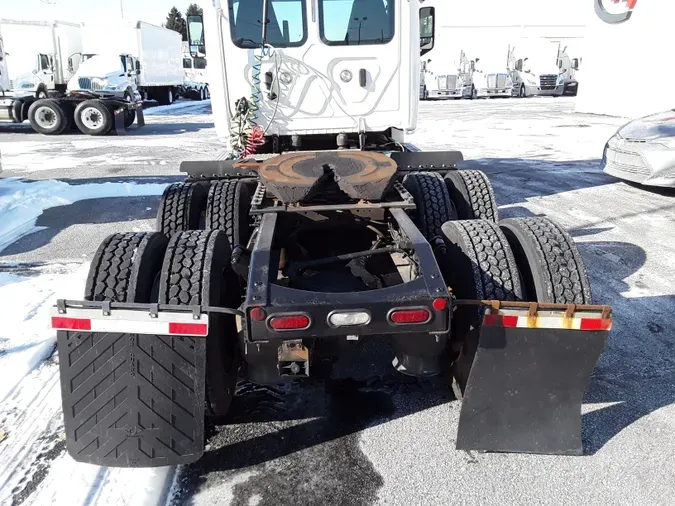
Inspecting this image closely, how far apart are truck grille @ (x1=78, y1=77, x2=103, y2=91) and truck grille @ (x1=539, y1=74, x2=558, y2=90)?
25.0 metres

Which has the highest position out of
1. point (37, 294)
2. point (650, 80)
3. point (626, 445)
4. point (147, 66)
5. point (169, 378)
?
point (147, 66)

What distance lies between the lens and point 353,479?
8.52ft

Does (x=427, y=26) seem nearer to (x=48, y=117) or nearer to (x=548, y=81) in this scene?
(x=48, y=117)

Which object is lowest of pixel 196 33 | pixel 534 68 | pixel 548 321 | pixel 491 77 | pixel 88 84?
pixel 548 321

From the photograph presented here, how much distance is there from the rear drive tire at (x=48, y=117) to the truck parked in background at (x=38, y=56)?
40.3 inches

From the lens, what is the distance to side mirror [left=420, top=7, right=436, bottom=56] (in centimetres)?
589

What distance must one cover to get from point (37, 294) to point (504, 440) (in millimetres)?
4002

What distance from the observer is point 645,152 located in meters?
8.02

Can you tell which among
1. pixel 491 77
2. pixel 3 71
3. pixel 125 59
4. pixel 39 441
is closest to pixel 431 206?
pixel 39 441

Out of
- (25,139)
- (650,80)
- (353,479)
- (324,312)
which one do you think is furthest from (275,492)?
(650,80)

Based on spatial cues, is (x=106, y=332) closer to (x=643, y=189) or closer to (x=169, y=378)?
(x=169, y=378)

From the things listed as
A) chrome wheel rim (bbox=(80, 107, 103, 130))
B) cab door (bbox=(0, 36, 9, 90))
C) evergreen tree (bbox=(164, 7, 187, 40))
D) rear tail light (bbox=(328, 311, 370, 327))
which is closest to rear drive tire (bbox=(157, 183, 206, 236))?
rear tail light (bbox=(328, 311, 370, 327))

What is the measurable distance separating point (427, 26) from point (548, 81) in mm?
29818

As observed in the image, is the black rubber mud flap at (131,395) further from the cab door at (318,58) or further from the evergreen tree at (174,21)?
the evergreen tree at (174,21)
